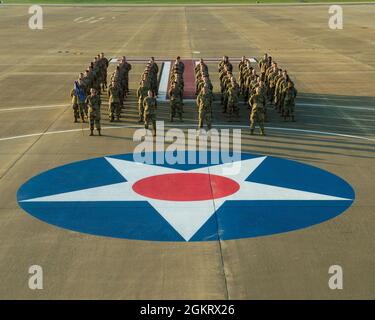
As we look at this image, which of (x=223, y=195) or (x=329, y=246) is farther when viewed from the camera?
(x=223, y=195)

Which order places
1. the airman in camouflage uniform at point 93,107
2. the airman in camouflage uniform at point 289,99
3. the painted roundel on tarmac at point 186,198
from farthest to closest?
the airman in camouflage uniform at point 289,99 < the airman in camouflage uniform at point 93,107 < the painted roundel on tarmac at point 186,198

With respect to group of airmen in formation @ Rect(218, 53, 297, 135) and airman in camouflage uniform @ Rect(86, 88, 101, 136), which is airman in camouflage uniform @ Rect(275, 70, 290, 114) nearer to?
group of airmen in formation @ Rect(218, 53, 297, 135)

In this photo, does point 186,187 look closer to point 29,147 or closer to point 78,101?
point 29,147

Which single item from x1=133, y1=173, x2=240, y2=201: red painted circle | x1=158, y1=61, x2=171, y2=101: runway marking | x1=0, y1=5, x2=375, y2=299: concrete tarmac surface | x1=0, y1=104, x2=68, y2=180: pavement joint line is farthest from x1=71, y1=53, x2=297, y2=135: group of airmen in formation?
x1=133, y1=173, x2=240, y2=201: red painted circle

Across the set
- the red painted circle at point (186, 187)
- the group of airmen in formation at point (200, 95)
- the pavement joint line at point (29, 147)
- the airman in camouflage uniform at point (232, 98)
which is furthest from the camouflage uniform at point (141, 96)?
the red painted circle at point (186, 187)

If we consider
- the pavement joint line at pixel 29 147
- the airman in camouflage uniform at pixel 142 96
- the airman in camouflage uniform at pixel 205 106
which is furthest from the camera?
the airman in camouflage uniform at pixel 142 96

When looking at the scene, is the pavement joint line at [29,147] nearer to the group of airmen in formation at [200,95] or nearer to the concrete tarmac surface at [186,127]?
the concrete tarmac surface at [186,127]

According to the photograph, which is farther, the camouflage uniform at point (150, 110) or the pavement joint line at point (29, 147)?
the camouflage uniform at point (150, 110)

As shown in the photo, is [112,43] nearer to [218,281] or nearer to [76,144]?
[76,144]
